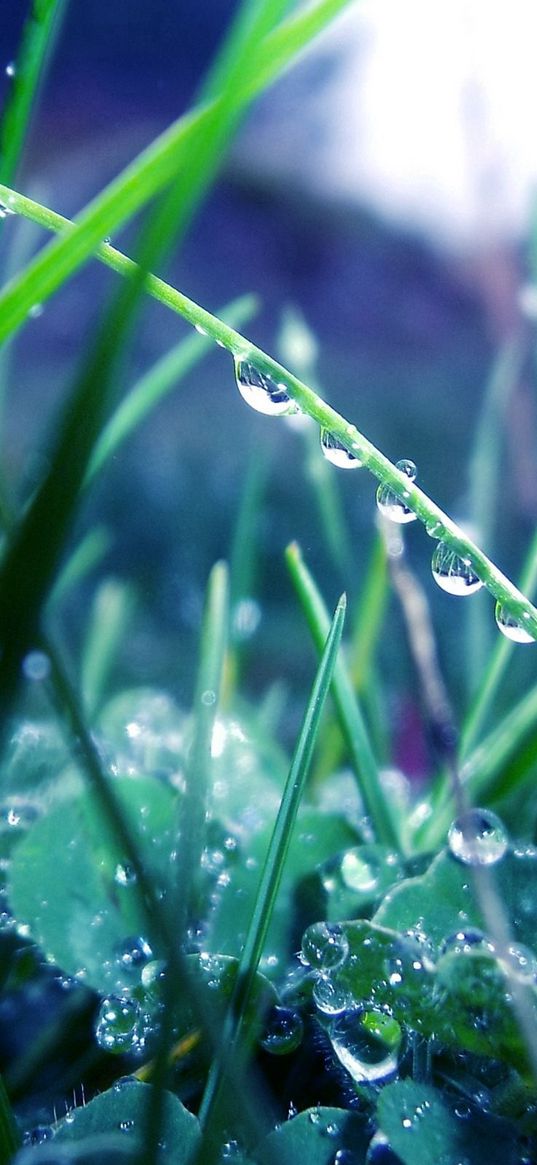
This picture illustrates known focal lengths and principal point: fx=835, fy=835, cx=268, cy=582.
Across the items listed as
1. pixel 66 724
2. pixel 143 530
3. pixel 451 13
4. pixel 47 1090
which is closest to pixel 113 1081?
pixel 47 1090

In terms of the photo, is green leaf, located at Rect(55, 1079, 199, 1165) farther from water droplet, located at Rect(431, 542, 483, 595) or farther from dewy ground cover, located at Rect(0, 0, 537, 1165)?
water droplet, located at Rect(431, 542, 483, 595)

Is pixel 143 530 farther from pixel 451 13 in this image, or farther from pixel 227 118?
pixel 227 118

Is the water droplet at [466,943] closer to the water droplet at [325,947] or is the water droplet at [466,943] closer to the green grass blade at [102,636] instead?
the water droplet at [325,947]

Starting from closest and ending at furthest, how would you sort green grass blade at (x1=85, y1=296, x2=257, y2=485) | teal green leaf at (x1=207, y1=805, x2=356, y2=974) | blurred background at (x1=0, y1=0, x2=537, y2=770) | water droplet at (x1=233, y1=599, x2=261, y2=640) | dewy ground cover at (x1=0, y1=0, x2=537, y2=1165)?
dewy ground cover at (x1=0, y1=0, x2=537, y2=1165) → teal green leaf at (x1=207, y1=805, x2=356, y2=974) → green grass blade at (x1=85, y1=296, x2=257, y2=485) → water droplet at (x1=233, y1=599, x2=261, y2=640) → blurred background at (x1=0, y1=0, x2=537, y2=770)

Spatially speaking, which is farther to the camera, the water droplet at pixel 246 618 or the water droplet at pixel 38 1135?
the water droplet at pixel 246 618

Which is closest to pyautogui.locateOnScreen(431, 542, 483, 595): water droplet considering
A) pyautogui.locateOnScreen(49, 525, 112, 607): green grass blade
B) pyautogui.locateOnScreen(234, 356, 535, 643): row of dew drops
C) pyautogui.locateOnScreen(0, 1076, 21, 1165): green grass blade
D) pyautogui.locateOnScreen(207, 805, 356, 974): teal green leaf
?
pyautogui.locateOnScreen(234, 356, 535, 643): row of dew drops

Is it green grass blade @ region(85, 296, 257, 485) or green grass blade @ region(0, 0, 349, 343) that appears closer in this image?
green grass blade @ region(0, 0, 349, 343)

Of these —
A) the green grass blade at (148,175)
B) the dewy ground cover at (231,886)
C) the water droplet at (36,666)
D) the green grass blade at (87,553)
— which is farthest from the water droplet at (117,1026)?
the green grass blade at (87,553)
